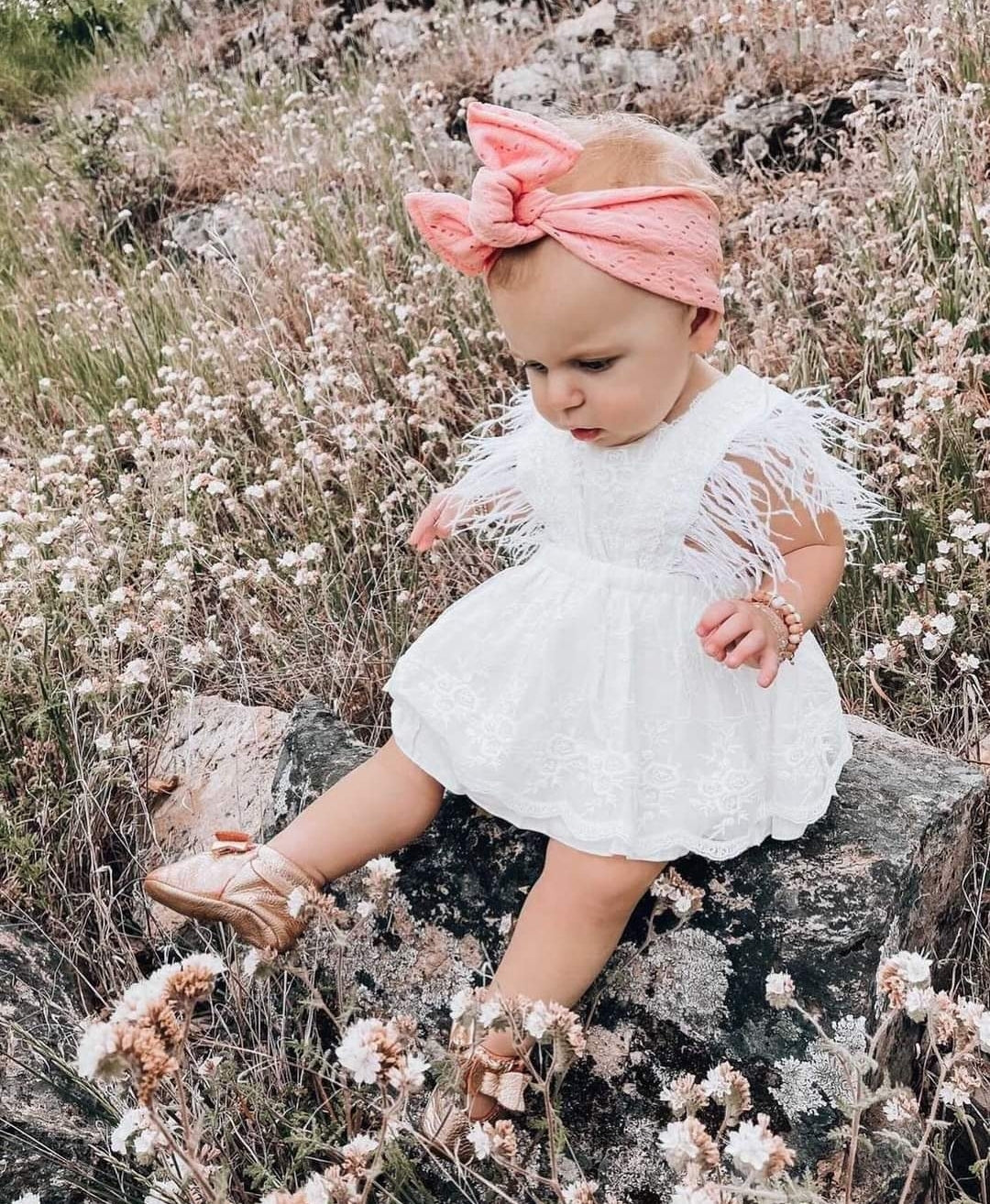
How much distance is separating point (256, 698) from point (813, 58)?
450 centimetres

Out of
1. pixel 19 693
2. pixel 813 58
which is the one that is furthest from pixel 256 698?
pixel 813 58

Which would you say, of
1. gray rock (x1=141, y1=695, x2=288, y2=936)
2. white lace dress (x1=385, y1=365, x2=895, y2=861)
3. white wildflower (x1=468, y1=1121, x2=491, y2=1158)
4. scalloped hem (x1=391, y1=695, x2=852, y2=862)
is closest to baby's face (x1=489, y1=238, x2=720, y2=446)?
white lace dress (x1=385, y1=365, x2=895, y2=861)

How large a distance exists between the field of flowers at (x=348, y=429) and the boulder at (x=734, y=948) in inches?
11.4

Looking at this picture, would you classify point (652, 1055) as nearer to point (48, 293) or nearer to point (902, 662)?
point (902, 662)

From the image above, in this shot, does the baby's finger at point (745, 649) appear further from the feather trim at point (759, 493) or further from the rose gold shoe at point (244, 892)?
the rose gold shoe at point (244, 892)

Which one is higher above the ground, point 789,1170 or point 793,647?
point 793,647

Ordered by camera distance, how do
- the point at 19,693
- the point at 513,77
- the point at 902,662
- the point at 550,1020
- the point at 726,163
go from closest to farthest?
the point at 550,1020 → the point at 902,662 → the point at 19,693 → the point at 726,163 → the point at 513,77

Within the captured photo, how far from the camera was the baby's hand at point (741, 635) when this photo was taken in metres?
1.91

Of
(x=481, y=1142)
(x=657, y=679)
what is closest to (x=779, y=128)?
(x=657, y=679)

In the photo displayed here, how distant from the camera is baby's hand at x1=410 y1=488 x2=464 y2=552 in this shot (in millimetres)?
2508

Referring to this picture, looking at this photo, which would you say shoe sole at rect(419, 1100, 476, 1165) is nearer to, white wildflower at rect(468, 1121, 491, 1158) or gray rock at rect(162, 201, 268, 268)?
white wildflower at rect(468, 1121, 491, 1158)

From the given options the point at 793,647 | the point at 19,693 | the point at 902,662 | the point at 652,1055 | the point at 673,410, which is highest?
the point at 673,410

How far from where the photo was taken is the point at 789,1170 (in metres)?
1.92

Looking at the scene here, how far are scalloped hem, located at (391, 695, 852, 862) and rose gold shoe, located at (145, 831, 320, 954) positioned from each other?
1.14 feet
